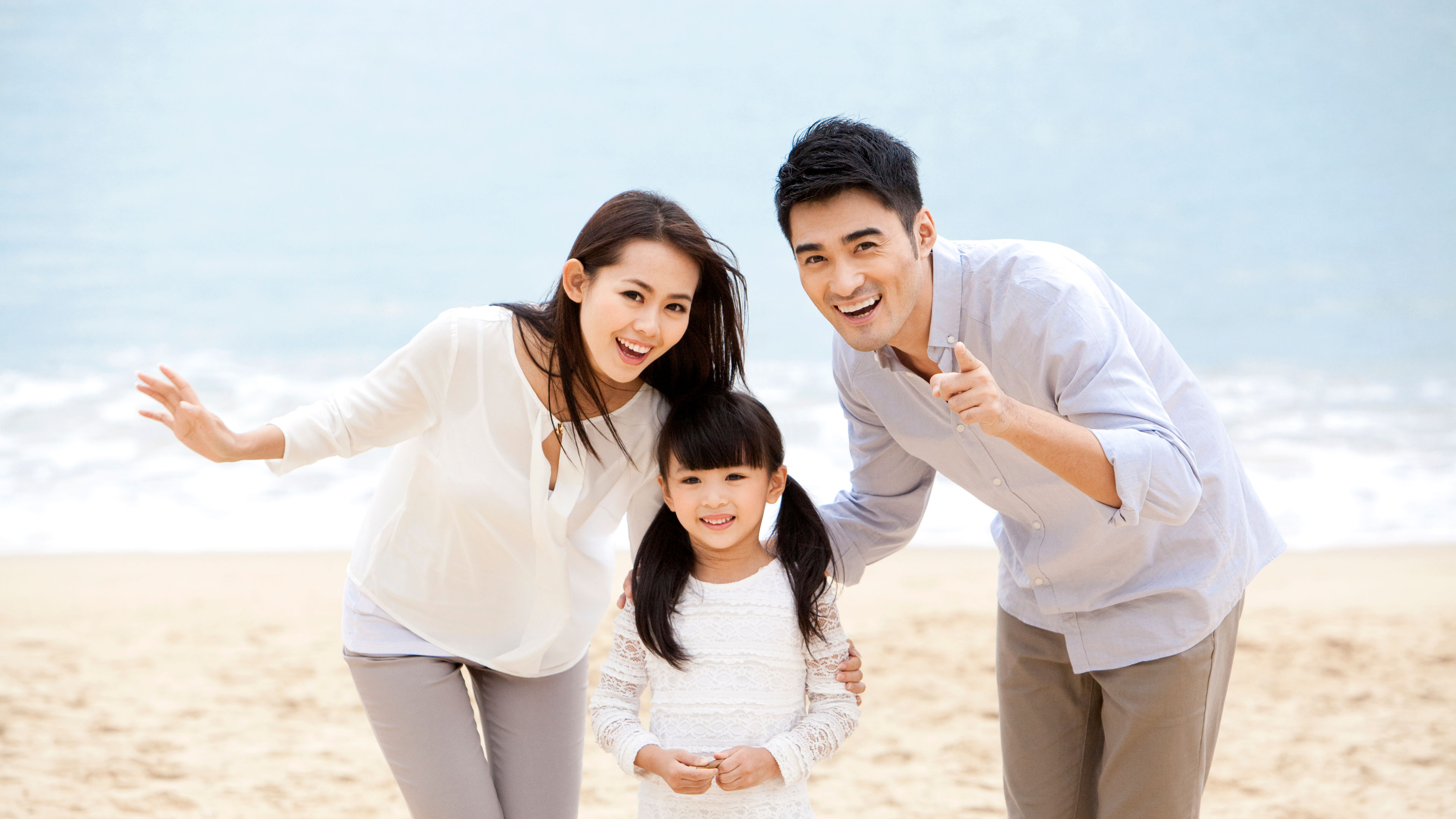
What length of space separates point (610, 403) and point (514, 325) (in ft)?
0.90

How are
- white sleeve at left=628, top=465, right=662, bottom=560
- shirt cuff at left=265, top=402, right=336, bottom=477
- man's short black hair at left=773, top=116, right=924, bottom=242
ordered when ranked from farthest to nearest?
1. white sleeve at left=628, top=465, right=662, bottom=560
2. shirt cuff at left=265, top=402, right=336, bottom=477
3. man's short black hair at left=773, top=116, right=924, bottom=242

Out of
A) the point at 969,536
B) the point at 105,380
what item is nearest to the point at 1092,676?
the point at 969,536

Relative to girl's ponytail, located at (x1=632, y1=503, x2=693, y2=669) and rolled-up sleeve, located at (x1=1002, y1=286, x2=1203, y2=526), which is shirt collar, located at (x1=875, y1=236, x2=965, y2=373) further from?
girl's ponytail, located at (x1=632, y1=503, x2=693, y2=669)

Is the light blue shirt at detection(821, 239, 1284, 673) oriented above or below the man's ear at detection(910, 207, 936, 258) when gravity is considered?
below

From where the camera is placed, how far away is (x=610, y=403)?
249 cm

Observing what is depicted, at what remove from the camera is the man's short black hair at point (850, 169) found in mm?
2111

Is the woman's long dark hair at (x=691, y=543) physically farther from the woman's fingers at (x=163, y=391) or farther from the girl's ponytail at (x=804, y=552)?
the woman's fingers at (x=163, y=391)

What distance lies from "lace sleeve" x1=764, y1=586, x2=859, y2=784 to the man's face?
1.96 ft

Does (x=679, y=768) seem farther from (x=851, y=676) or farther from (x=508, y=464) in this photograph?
(x=508, y=464)

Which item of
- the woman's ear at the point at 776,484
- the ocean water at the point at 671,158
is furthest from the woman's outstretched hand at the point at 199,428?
the ocean water at the point at 671,158

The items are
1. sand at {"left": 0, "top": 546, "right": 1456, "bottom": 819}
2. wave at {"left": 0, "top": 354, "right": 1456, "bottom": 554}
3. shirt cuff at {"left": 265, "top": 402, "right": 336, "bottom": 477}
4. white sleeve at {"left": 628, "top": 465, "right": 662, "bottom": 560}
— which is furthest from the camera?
wave at {"left": 0, "top": 354, "right": 1456, "bottom": 554}

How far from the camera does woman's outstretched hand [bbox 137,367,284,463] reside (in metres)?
A: 2.26

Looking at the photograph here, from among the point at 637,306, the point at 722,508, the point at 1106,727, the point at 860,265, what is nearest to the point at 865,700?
the point at 1106,727

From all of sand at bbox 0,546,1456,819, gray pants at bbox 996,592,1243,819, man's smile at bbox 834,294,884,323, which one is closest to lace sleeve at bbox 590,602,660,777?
man's smile at bbox 834,294,884,323
